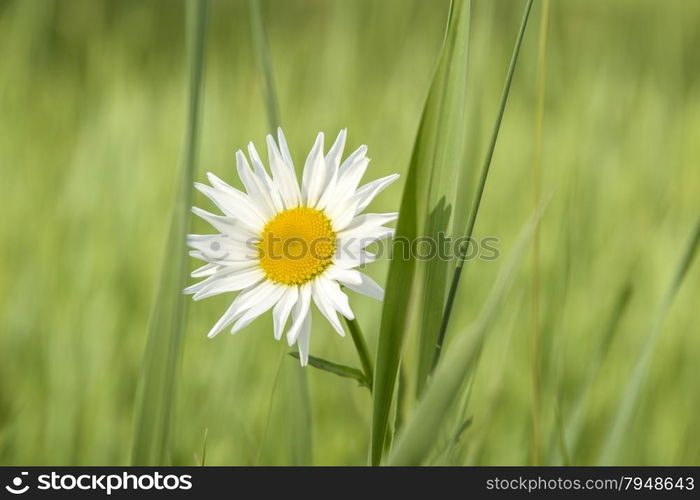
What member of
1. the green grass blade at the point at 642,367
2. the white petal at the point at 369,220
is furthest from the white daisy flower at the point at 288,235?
the green grass blade at the point at 642,367

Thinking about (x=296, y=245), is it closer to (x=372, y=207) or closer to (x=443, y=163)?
(x=443, y=163)

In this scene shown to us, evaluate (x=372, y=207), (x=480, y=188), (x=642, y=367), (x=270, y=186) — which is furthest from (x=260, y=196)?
(x=372, y=207)

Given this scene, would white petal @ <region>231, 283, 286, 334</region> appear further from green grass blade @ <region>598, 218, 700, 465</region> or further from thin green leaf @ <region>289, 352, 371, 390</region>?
green grass blade @ <region>598, 218, 700, 465</region>

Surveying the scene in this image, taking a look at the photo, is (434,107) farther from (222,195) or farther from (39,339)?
(39,339)

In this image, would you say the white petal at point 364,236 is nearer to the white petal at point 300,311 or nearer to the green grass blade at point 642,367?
the white petal at point 300,311

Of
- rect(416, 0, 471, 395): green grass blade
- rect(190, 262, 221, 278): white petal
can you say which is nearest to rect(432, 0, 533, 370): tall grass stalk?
rect(416, 0, 471, 395): green grass blade

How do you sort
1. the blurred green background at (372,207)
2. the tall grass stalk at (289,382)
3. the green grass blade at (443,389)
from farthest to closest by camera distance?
the blurred green background at (372,207), the tall grass stalk at (289,382), the green grass blade at (443,389)
